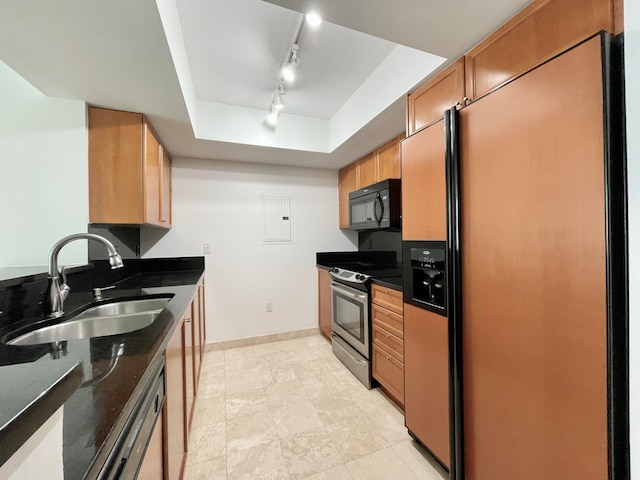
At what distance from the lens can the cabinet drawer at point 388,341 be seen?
5.98ft

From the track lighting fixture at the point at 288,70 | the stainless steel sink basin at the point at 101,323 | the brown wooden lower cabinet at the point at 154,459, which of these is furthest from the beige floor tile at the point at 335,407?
the track lighting fixture at the point at 288,70

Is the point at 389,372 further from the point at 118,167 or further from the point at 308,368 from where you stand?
the point at 118,167

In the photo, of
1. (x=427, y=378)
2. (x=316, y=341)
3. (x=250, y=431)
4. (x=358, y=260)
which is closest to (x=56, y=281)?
(x=250, y=431)

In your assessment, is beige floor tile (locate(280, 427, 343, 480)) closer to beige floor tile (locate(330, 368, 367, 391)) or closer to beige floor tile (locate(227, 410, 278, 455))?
beige floor tile (locate(227, 410, 278, 455))

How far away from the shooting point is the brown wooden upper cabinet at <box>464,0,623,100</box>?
838 millimetres

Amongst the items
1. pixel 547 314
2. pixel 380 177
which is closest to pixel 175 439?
pixel 547 314

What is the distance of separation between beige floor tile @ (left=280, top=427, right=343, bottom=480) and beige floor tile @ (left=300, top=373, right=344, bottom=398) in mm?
402

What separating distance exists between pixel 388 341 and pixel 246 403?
1.18m

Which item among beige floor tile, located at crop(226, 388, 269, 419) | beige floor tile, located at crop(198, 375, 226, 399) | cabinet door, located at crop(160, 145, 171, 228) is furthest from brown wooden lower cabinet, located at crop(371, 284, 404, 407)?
cabinet door, located at crop(160, 145, 171, 228)

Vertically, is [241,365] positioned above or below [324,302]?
below

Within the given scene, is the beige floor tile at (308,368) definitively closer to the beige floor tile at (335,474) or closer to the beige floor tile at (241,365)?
the beige floor tile at (241,365)

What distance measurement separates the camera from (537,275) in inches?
37.9

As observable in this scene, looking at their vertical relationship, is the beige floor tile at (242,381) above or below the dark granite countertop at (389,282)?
below

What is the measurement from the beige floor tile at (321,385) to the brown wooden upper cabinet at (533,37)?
2.21m
